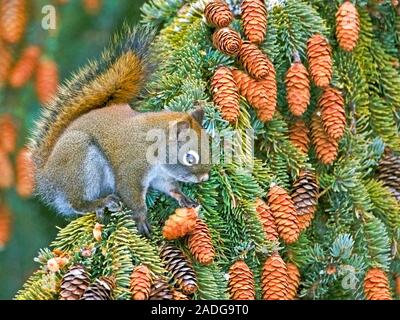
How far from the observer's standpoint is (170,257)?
155 cm

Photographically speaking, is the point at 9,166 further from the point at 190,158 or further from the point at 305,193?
the point at 305,193

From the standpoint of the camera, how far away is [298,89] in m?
1.76

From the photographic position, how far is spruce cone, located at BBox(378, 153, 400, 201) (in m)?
1.83

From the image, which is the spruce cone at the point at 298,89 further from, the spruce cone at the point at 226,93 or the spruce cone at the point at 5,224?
the spruce cone at the point at 5,224

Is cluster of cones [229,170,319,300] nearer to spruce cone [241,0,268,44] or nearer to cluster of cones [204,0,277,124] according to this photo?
cluster of cones [204,0,277,124]

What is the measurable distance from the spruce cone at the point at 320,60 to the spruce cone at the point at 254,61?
10 cm

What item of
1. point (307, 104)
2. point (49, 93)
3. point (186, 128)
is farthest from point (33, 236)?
point (307, 104)

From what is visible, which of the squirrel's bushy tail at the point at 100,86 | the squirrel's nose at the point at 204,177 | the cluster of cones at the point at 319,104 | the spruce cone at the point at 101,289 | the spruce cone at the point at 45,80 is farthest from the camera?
the spruce cone at the point at 45,80

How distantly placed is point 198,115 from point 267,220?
23 cm

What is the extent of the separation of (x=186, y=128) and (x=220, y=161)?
100 mm

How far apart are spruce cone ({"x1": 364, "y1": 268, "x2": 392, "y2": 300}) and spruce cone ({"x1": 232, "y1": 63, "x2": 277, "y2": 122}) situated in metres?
0.35

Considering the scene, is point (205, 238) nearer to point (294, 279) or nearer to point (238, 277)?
point (238, 277)

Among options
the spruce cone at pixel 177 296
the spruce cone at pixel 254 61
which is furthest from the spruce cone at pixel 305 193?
the spruce cone at pixel 177 296

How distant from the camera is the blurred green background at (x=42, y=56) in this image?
2.10m
